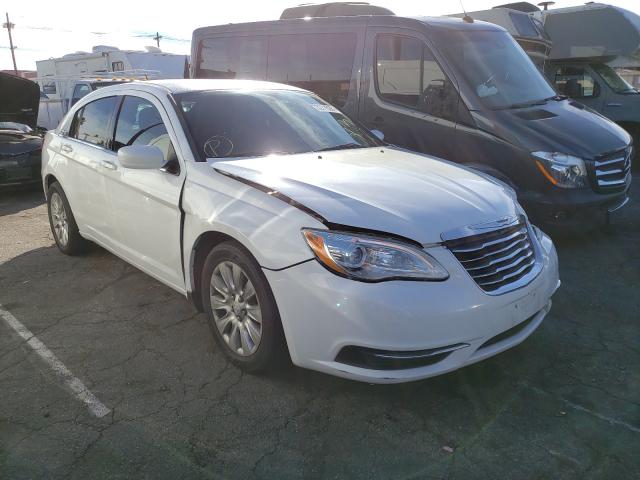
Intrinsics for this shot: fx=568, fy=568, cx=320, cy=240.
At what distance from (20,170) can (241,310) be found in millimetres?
6434

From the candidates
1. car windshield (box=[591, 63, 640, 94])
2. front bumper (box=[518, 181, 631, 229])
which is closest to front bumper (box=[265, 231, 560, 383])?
front bumper (box=[518, 181, 631, 229])

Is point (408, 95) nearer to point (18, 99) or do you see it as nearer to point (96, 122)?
point (96, 122)

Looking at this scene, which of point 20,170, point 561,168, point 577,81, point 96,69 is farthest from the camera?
point 96,69

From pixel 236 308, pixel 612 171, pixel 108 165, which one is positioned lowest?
pixel 236 308

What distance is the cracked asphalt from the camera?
2426 mm

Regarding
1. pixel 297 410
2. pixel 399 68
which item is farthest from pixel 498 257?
pixel 399 68

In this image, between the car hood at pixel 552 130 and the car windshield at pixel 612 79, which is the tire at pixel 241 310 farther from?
the car windshield at pixel 612 79

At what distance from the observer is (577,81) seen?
9.92m

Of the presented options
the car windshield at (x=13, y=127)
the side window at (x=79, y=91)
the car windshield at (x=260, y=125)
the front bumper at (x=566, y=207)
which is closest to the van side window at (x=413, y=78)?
the front bumper at (x=566, y=207)

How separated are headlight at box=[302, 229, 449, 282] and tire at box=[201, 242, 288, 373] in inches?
15.9

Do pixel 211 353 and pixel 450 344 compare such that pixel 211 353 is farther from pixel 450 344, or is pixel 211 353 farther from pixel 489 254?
pixel 489 254

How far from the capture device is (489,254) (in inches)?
110

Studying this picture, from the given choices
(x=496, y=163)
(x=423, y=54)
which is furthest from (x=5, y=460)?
(x=423, y=54)

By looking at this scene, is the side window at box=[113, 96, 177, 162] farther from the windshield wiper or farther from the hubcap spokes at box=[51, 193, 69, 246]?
the hubcap spokes at box=[51, 193, 69, 246]
